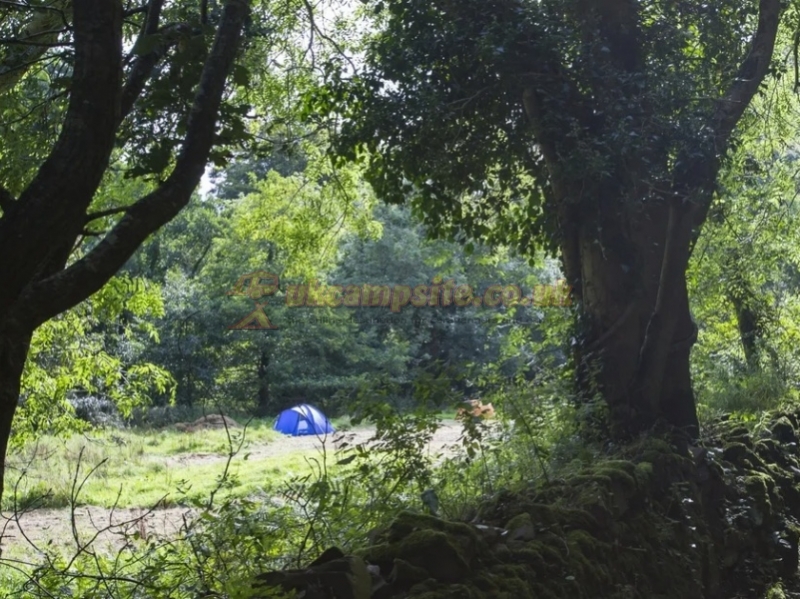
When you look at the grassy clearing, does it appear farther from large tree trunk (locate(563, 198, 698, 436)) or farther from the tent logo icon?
the tent logo icon

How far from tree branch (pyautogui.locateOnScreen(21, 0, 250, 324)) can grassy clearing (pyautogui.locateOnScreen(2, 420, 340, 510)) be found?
33.4ft

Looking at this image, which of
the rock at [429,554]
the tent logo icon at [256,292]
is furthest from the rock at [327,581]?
the tent logo icon at [256,292]

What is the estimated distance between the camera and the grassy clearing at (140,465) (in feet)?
53.6

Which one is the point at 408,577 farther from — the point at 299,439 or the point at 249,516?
the point at 299,439

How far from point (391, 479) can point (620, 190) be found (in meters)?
3.99

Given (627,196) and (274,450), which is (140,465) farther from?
(627,196)

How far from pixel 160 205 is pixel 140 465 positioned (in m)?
18.4

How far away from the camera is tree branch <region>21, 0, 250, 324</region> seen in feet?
11.9

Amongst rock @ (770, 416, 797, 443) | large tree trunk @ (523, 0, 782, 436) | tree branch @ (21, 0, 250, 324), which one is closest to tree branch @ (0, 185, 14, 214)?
tree branch @ (21, 0, 250, 324)

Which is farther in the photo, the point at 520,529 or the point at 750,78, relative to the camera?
the point at 750,78

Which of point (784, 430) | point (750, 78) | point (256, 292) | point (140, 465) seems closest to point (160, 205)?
point (750, 78)

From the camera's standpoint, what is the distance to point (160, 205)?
13.3 feet

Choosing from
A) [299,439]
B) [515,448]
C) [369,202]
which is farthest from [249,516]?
[299,439]

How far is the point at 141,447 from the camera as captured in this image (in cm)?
2386
